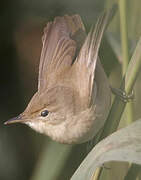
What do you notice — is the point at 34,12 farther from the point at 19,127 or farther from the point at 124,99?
the point at 124,99

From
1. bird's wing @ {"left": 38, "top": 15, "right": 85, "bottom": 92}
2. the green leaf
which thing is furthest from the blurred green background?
the green leaf

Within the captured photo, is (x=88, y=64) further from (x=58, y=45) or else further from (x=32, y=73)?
(x=32, y=73)

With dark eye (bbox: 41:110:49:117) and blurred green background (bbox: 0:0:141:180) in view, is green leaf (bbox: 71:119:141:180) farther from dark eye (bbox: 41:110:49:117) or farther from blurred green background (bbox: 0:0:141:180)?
dark eye (bbox: 41:110:49:117)

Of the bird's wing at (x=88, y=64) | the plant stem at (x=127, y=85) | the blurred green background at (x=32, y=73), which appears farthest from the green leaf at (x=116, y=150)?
the bird's wing at (x=88, y=64)

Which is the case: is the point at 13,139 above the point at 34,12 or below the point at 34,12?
below

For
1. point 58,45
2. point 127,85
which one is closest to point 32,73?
point 58,45

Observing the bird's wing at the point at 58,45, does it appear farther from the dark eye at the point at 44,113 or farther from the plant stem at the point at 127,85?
the plant stem at the point at 127,85

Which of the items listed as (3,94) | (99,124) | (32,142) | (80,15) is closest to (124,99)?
(99,124)
